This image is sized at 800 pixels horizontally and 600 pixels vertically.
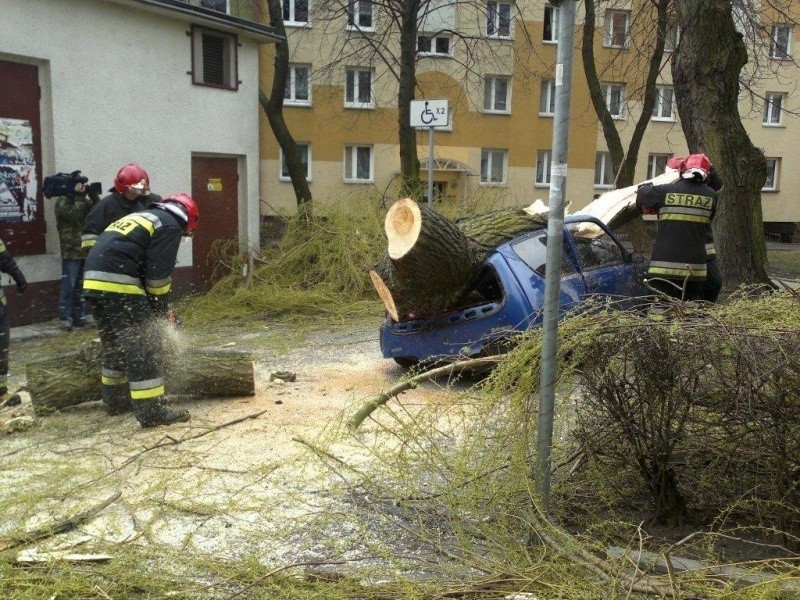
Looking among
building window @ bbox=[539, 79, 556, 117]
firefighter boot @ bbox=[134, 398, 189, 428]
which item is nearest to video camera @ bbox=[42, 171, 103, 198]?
firefighter boot @ bbox=[134, 398, 189, 428]

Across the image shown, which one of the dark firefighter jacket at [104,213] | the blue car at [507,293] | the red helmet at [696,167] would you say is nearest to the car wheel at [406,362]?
the blue car at [507,293]

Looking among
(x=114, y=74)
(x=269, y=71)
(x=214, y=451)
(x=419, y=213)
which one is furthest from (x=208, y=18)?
(x=269, y=71)

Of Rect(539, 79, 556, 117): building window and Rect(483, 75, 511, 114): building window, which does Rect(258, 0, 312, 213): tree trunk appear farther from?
Rect(539, 79, 556, 117): building window

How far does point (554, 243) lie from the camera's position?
11.5 feet

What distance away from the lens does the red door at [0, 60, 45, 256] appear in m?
9.48

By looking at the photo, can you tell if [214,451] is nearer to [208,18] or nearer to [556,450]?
[556,450]

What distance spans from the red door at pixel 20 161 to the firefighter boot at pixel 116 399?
14.7 feet

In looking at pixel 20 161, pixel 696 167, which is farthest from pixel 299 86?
pixel 696 167

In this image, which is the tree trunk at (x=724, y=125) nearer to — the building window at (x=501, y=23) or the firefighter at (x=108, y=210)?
the firefighter at (x=108, y=210)

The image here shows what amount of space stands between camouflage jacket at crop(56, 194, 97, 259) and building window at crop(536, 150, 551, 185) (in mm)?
22541

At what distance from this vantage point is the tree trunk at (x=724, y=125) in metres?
9.34

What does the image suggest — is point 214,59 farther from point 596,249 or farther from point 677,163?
point 677,163

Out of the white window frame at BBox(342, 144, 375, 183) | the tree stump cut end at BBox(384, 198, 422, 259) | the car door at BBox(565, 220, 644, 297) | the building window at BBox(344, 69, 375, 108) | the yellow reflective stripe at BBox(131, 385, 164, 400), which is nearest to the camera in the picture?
the yellow reflective stripe at BBox(131, 385, 164, 400)

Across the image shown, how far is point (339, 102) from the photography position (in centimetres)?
2833
